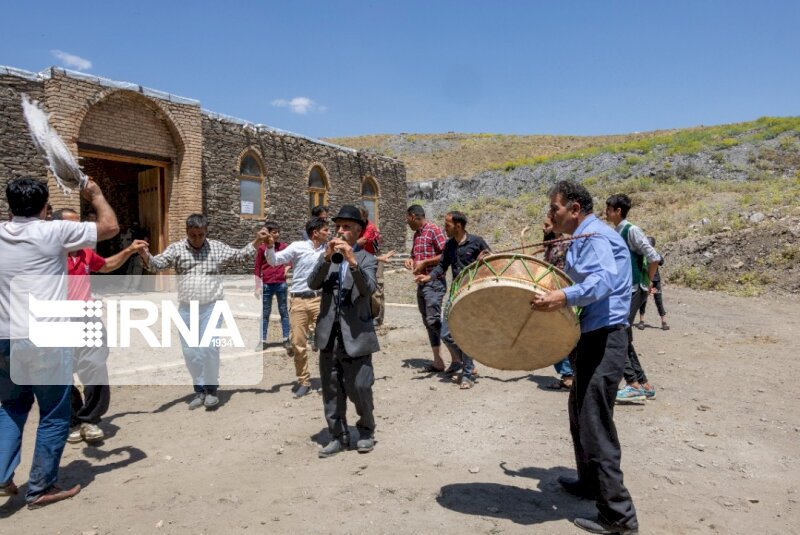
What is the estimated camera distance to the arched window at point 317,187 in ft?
57.9

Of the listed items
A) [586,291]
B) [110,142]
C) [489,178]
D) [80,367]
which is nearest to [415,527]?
[586,291]

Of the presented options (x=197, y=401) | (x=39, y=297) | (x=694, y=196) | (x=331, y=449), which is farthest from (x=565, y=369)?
(x=694, y=196)

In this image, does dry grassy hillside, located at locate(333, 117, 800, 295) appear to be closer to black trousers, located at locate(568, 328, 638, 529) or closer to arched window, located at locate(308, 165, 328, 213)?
arched window, located at locate(308, 165, 328, 213)

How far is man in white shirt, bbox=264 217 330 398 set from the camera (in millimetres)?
5922

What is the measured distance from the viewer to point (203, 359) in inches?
224

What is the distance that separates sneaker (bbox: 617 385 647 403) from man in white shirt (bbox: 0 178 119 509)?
15.8 feet

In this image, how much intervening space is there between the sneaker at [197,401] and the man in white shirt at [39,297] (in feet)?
6.97

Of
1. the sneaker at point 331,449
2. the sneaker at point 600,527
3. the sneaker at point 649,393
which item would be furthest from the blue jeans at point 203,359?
the sneaker at point 649,393

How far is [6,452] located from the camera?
353 centimetres

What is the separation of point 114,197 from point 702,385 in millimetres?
16262

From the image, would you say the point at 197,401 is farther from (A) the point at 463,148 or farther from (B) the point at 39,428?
(A) the point at 463,148

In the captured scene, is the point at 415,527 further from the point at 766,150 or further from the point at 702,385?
the point at 766,150

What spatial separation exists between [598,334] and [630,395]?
9.25ft

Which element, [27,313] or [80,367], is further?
[80,367]
